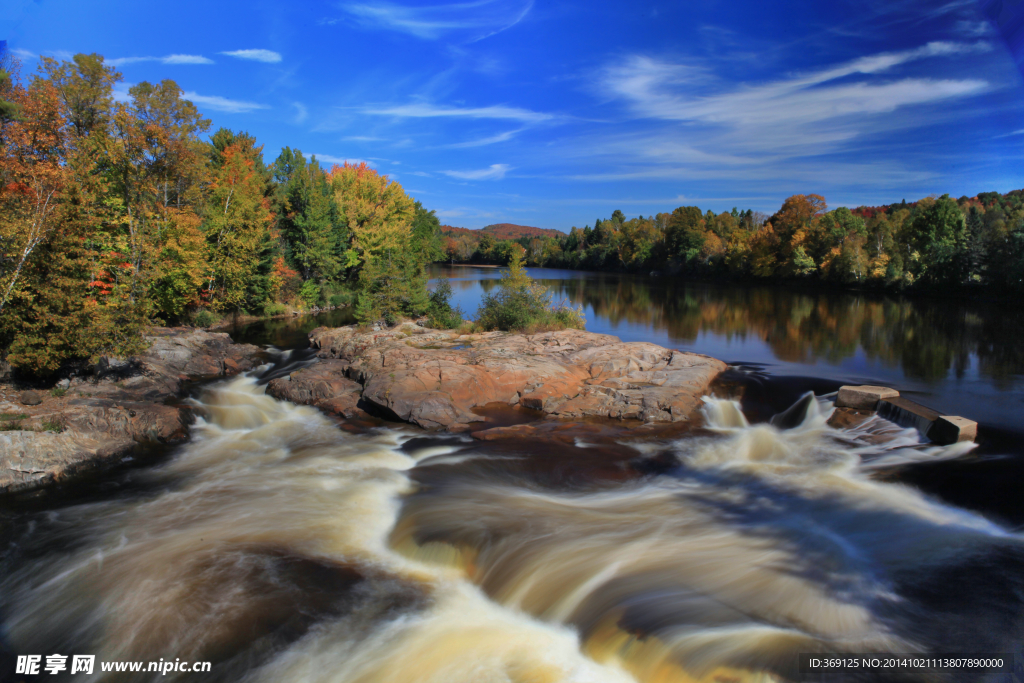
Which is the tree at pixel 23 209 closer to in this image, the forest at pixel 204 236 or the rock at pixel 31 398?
the forest at pixel 204 236

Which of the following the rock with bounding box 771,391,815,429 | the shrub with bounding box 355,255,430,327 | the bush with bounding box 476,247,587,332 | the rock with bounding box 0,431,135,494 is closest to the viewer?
the rock with bounding box 0,431,135,494

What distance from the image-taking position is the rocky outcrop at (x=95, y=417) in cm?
1203

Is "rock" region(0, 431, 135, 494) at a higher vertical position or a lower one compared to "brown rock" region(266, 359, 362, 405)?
lower

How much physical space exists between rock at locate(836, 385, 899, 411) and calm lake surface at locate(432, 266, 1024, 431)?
2154mm

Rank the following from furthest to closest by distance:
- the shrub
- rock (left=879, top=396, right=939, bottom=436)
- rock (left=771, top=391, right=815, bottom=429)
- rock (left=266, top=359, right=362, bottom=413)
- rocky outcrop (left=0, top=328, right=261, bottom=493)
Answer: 1. the shrub
2. rock (left=266, top=359, right=362, bottom=413)
3. rock (left=771, top=391, right=815, bottom=429)
4. rock (left=879, top=396, right=939, bottom=436)
5. rocky outcrop (left=0, top=328, right=261, bottom=493)

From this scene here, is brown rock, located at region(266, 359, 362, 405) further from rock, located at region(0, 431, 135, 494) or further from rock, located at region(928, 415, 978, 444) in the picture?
rock, located at region(928, 415, 978, 444)

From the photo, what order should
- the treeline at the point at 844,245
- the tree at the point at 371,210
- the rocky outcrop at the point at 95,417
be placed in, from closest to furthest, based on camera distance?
1. the rocky outcrop at the point at 95,417
2. the treeline at the point at 844,245
3. the tree at the point at 371,210

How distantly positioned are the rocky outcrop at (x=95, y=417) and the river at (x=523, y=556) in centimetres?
122

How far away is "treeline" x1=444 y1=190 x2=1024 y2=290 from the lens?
4172cm

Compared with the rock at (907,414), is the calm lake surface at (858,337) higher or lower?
higher

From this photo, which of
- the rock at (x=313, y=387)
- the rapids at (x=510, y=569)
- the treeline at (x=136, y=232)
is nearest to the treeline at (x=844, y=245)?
the rapids at (x=510, y=569)

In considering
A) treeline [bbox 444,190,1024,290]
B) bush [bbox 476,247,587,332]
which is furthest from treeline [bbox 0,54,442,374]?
treeline [bbox 444,190,1024,290]

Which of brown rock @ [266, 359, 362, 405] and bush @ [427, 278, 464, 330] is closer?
brown rock @ [266, 359, 362, 405]

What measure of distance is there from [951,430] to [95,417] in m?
22.6
